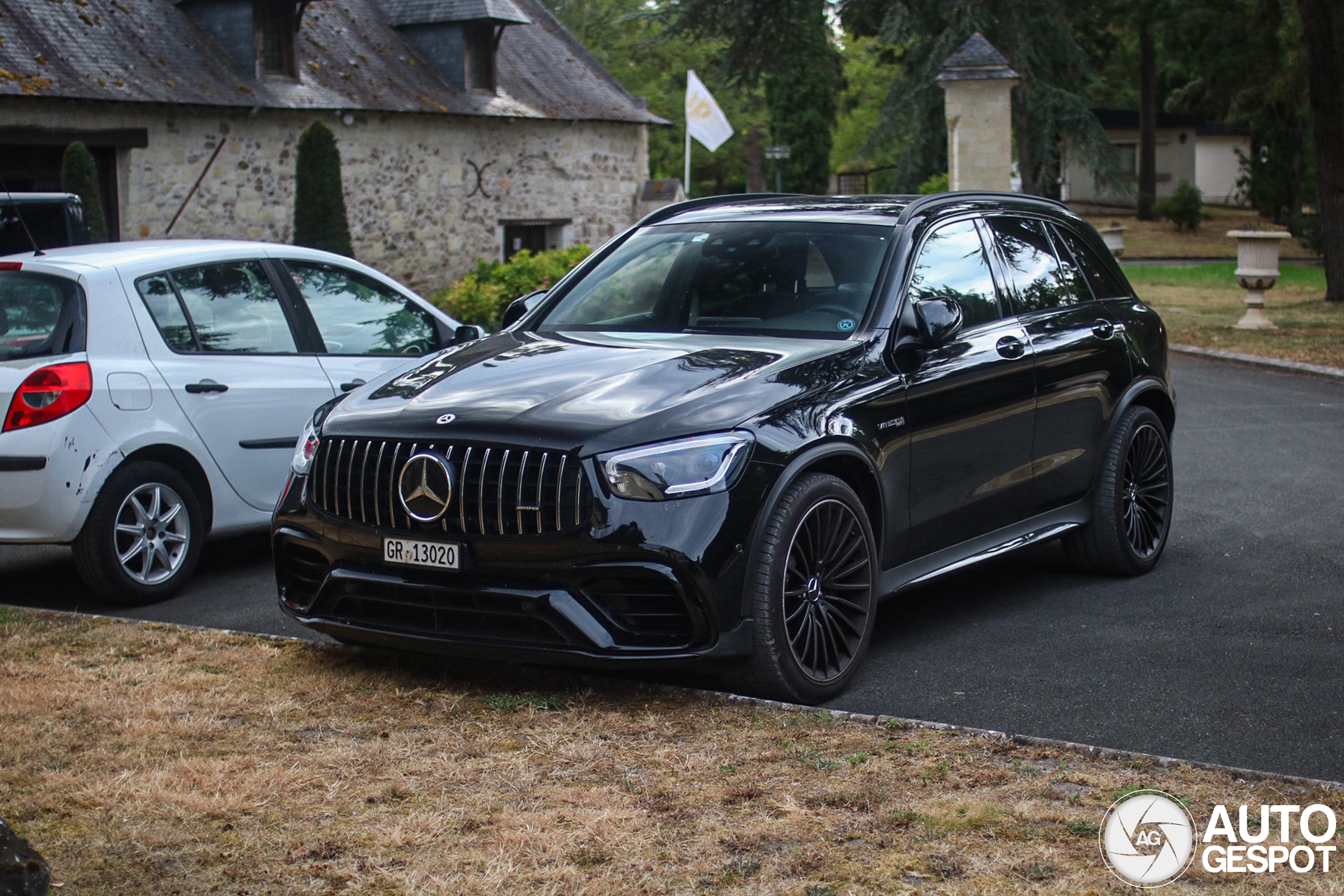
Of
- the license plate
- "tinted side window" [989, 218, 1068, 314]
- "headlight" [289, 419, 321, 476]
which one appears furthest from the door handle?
"headlight" [289, 419, 321, 476]

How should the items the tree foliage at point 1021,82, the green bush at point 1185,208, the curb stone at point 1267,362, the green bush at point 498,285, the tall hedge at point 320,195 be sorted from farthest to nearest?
Result: the green bush at point 1185,208 < the tree foliage at point 1021,82 < the tall hedge at point 320,195 < the green bush at point 498,285 < the curb stone at point 1267,362

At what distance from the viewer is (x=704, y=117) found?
3559 centimetres

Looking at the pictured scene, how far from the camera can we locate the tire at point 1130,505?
7410mm

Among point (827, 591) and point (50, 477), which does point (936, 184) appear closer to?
point (50, 477)

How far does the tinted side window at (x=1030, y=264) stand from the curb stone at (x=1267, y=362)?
891cm

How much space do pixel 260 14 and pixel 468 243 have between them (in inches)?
241

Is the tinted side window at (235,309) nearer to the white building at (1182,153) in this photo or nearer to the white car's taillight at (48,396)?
the white car's taillight at (48,396)

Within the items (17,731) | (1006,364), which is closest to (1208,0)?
(1006,364)

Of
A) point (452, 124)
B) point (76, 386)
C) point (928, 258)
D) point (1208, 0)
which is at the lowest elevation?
point (76, 386)

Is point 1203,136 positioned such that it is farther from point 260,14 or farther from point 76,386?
point 76,386

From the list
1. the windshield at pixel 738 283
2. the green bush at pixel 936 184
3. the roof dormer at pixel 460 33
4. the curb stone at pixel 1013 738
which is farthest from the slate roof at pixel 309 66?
the curb stone at pixel 1013 738

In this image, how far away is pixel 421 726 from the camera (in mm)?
5133

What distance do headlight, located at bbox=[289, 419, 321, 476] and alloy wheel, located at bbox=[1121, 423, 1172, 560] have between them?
3813 mm

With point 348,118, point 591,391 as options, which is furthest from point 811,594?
point 348,118
